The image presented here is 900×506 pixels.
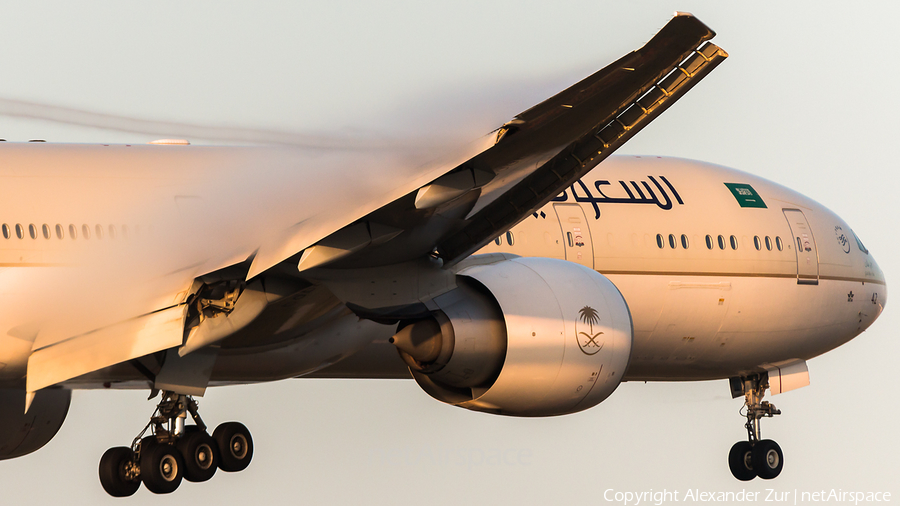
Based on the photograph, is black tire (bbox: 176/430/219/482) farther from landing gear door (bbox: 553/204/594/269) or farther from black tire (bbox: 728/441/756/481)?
black tire (bbox: 728/441/756/481)

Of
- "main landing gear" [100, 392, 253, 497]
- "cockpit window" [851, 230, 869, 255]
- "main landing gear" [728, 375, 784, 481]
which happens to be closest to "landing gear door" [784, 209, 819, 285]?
"cockpit window" [851, 230, 869, 255]

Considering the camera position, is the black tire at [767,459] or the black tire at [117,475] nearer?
the black tire at [117,475]

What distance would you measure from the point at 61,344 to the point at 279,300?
1.86 meters

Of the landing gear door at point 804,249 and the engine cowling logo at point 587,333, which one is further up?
the landing gear door at point 804,249

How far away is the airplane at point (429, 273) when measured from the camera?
7496mm

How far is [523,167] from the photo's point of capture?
7.16m

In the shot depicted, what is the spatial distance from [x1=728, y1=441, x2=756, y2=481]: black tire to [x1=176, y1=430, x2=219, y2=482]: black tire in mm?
6912

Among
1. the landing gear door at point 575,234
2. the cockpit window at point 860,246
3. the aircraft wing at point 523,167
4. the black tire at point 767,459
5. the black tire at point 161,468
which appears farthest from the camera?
the cockpit window at point 860,246

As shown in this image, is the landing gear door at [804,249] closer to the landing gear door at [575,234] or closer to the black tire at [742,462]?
the black tire at [742,462]

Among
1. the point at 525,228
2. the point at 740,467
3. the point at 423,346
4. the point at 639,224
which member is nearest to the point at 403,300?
the point at 423,346

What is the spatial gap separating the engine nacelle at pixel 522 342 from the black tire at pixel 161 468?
4183 mm

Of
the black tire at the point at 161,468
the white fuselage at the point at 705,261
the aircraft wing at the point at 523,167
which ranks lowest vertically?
the black tire at the point at 161,468

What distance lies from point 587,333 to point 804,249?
6.25 metres

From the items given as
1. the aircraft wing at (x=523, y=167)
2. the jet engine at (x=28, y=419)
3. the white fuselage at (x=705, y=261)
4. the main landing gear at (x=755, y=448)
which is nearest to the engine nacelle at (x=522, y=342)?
the aircraft wing at (x=523, y=167)
